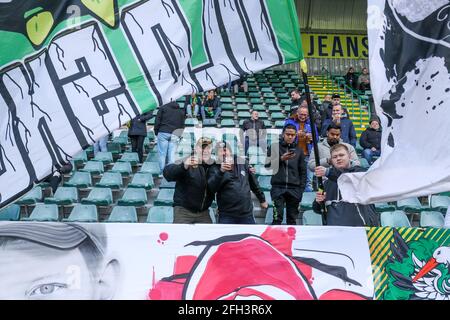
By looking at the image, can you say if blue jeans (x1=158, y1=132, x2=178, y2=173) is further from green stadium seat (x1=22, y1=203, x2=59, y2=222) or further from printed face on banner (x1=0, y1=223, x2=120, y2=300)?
printed face on banner (x1=0, y1=223, x2=120, y2=300)

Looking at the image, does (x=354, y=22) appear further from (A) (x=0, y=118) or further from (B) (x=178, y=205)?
(A) (x=0, y=118)

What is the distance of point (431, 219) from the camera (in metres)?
7.41

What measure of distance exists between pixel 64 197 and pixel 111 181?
0.86m

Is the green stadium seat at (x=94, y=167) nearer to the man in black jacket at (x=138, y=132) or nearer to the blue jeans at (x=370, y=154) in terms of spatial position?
the man in black jacket at (x=138, y=132)

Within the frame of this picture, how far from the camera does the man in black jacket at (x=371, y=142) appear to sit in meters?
10.2

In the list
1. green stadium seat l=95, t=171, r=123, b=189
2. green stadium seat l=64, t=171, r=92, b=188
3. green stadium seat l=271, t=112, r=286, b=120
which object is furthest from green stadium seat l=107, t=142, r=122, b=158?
green stadium seat l=271, t=112, r=286, b=120

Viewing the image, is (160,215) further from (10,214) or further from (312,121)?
(312,121)

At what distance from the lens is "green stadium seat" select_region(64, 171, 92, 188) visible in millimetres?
9220

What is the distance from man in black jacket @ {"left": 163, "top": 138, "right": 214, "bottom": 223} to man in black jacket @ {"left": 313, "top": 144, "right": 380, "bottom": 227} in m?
1.21

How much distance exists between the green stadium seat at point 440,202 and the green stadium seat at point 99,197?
4872 millimetres

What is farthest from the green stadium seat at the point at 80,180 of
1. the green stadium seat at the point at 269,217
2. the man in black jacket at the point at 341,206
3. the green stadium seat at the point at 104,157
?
the man in black jacket at the point at 341,206

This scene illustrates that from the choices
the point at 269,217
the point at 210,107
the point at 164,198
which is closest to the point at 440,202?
the point at 269,217

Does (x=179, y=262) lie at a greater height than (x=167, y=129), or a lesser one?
lesser

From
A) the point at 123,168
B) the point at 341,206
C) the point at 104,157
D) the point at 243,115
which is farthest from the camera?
the point at 243,115
